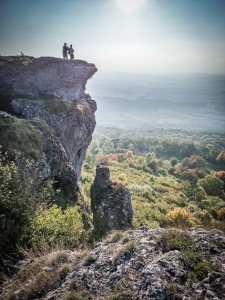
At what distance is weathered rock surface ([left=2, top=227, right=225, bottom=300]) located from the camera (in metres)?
4.67

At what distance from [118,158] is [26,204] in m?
93.9

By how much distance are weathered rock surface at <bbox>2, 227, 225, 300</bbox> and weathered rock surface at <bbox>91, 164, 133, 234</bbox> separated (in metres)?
8.49

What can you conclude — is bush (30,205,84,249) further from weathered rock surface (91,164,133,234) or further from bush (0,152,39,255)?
weathered rock surface (91,164,133,234)

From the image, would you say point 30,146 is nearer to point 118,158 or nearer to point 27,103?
point 27,103

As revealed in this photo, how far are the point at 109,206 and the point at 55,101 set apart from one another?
14592mm

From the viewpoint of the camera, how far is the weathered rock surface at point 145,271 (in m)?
4.67

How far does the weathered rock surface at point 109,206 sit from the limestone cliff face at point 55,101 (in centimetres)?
282

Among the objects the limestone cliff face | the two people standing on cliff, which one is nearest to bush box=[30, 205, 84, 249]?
the limestone cliff face

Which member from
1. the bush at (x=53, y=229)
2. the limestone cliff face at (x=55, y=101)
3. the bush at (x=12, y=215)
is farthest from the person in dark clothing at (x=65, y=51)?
the bush at (x=53, y=229)

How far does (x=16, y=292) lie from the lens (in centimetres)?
587

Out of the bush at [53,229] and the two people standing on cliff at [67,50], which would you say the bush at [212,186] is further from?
the bush at [53,229]

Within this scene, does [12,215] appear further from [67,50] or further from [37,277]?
[67,50]

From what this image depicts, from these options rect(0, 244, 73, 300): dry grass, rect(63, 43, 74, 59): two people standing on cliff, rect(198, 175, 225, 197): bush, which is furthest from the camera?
rect(198, 175, 225, 197): bush

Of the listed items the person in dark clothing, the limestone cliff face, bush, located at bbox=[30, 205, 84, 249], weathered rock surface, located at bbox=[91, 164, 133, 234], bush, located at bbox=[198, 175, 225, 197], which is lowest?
bush, located at bbox=[198, 175, 225, 197]
